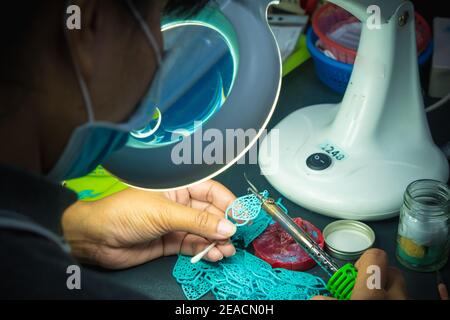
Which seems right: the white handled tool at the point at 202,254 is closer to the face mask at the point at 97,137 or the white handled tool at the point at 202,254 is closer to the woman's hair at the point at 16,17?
the face mask at the point at 97,137

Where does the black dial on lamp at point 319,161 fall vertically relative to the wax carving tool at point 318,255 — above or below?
above

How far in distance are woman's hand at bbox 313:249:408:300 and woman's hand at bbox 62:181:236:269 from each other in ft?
0.54

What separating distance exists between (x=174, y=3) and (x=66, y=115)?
0.14 metres

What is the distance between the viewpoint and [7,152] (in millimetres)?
500

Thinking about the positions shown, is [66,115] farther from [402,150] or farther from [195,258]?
[402,150]

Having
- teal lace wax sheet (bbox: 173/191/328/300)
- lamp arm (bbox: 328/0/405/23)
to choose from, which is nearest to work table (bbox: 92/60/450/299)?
teal lace wax sheet (bbox: 173/191/328/300)

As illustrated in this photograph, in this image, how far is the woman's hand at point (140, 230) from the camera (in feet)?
2.52

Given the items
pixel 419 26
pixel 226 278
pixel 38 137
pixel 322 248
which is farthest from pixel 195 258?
pixel 419 26

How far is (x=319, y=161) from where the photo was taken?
87cm

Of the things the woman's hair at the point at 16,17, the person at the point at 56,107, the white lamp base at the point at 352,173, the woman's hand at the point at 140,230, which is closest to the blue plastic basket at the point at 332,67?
the white lamp base at the point at 352,173

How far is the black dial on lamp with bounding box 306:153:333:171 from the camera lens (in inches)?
34.0

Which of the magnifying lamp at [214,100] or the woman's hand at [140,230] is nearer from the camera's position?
the magnifying lamp at [214,100]

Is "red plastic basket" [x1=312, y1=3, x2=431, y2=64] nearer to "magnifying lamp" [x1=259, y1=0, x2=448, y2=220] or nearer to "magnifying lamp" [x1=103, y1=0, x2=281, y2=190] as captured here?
"magnifying lamp" [x1=259, y1=0, x2=448, y2=220]

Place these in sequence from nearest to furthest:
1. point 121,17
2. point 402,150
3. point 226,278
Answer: point 121,17
point 226,278
point 402,150
